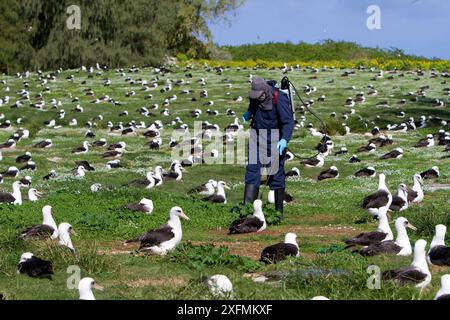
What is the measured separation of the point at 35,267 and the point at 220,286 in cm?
337

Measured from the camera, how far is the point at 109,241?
16250mm

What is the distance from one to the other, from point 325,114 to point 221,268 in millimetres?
35187

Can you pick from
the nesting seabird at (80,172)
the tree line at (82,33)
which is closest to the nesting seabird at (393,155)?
the nesting seabird at (80,172)

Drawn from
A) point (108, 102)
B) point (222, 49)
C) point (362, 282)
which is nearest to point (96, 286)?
point (362, 282)

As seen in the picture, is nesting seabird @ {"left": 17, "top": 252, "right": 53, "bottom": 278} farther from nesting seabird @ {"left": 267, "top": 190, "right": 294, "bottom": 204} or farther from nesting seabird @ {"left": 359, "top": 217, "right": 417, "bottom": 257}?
nesting seabird @ {"left": 267, "top": 190, "right": 294, "bottom": 204}

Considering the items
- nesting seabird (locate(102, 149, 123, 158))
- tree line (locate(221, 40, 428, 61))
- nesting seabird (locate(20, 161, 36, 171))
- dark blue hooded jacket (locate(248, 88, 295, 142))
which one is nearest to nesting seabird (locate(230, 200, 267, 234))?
dark blue hooded jacket (locate(248, 88, 295, 142))

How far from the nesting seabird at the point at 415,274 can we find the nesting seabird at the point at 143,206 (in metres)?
8.29

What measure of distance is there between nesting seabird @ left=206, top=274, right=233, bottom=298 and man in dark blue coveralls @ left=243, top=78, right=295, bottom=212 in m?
7.48

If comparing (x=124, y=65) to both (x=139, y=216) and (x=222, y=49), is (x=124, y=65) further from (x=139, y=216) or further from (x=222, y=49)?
(x=139, y=216)

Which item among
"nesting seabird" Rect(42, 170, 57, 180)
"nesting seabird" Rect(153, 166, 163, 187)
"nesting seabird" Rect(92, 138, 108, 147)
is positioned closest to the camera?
"nesting seabird" Rect(153, 166, 163, 187)

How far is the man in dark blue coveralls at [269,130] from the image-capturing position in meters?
17.6

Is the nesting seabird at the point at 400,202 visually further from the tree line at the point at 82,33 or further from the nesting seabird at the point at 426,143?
the tree line at the point at 82,33

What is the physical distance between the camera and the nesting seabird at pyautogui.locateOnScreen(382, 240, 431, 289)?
10969 millimetres

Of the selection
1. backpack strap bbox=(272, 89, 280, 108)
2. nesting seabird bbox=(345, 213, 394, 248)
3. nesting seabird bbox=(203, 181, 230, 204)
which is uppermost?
backpack strap bbox=(272, 89, 280, 108)
